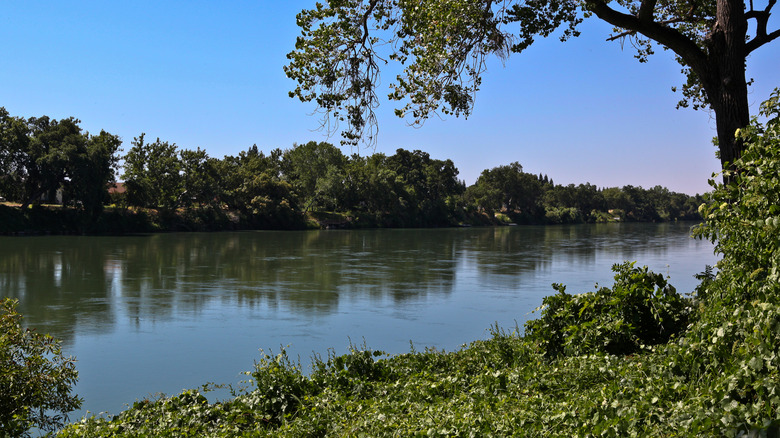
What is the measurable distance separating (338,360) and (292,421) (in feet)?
5.44

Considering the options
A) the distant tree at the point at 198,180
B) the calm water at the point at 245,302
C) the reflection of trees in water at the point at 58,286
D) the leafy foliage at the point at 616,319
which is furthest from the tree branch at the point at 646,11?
the distant tree at the point at 198,180

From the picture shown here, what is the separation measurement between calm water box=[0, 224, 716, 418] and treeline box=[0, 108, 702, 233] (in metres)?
24.0

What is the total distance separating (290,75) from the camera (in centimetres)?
1065

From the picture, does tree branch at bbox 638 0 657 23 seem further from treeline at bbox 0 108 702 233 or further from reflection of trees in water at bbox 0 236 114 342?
treeline at bbox 0 108 702 233

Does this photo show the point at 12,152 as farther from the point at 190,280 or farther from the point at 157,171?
the point at 190,280

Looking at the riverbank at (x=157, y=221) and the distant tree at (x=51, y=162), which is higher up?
the distant tree at (x=51, y=162)

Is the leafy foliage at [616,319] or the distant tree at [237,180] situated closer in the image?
the leafy foliage at [616,319]

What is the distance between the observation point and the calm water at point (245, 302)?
11742mm

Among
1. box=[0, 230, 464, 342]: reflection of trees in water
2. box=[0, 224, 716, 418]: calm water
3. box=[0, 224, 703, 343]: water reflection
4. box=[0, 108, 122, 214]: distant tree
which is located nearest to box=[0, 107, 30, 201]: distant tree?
box=[0, 108, 122, 214]: distant tree

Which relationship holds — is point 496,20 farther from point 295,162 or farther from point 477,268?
point 295,162

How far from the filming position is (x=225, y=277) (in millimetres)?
25234

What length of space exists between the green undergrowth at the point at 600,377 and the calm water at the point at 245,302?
338cm

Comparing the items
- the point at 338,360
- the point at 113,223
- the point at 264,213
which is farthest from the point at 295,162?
the point at 338,360

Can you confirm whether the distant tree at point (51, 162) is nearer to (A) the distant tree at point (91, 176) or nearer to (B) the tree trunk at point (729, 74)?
(A) the distant tree at point (91, 176)
